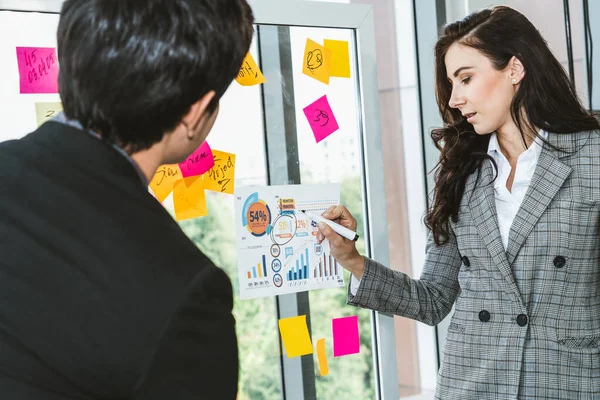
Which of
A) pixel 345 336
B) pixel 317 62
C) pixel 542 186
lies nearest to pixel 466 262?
pixel 542 186

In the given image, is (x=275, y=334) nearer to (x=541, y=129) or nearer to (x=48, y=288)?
(x=541, y=129)

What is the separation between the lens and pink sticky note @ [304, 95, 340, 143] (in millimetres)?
1565

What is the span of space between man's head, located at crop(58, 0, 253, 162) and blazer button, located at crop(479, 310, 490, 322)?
98 centimetres

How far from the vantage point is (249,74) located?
58.0 inches

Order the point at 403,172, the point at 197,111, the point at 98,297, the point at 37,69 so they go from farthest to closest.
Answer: the point at 403,172, the point at 37,69, the point at 197,111, the point at 98,297

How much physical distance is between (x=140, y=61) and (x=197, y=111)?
8cm

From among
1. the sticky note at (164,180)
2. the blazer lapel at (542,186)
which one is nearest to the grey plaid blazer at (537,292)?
the blazer lapel at (542,186)

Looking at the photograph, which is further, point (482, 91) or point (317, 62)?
point (317, 62)

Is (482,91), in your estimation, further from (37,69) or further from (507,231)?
(37,69)

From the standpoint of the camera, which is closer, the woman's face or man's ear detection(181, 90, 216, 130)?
man's ear detection(181, 90, 216, 130)

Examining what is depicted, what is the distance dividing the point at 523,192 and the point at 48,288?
1118 millimetres

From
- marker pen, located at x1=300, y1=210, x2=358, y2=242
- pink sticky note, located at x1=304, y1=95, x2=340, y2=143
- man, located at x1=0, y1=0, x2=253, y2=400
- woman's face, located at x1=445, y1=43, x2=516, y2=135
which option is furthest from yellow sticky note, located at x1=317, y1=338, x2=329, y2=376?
man, located at x1=0, y1=0, x2=253, y2=400

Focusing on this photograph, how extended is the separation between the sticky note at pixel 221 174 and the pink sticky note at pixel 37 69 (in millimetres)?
357

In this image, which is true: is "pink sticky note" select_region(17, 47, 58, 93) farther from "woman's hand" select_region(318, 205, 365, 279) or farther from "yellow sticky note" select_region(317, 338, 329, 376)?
"yellow sticky note" select_region(317, 338, 329, 376)
